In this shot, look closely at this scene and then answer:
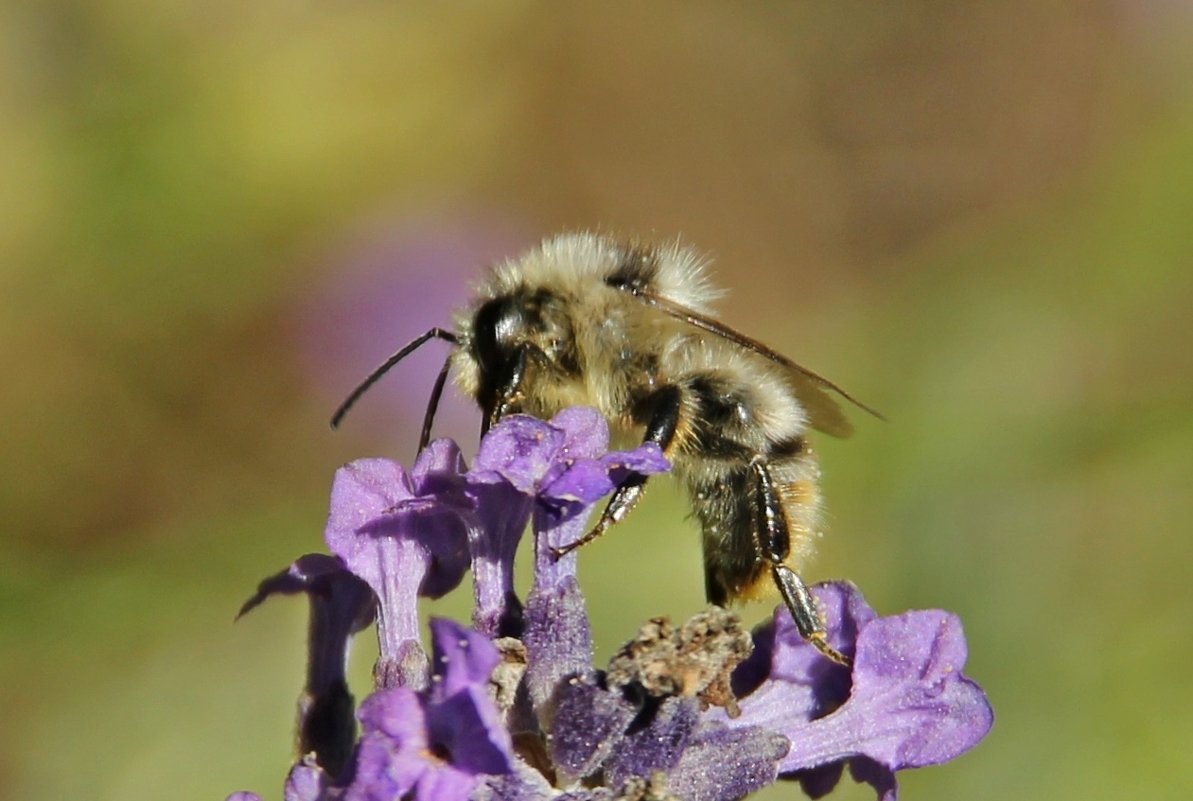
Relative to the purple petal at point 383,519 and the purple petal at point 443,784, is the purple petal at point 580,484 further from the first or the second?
the purple petal at point 443,784

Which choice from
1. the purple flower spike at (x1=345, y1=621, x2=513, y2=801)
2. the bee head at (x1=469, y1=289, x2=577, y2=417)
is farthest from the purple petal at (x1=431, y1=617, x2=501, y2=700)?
the bee head at (x1=469, y1=289, x2=577, y2=417)

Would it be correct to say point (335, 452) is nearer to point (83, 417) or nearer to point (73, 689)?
point (83, 417)

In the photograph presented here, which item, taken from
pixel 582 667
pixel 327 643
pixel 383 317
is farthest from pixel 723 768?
pixel 383 317

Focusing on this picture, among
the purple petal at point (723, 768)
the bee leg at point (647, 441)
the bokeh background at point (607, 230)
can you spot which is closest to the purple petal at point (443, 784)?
the purple petal at point (723, 768)

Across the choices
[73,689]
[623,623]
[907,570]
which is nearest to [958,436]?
[907,570]

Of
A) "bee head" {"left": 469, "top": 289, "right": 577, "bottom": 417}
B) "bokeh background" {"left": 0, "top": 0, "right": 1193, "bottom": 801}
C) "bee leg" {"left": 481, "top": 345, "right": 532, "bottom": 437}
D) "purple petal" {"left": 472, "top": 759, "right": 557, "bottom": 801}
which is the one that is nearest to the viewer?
"purple petal" {"left": 472, "top": 759, "right": 557, "bottom": 801}

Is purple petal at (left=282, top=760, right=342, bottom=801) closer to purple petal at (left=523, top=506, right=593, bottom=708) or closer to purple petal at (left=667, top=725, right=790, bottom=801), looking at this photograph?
purple petal at (left=523, top=506, right=593, bottom=708)
